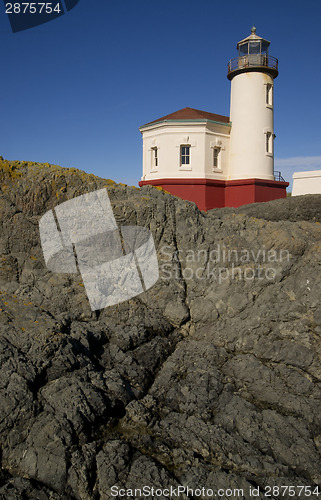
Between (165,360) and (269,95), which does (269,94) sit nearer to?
(269,95)

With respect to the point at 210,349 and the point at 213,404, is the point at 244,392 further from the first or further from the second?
the point at 210,349

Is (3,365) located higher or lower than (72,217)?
lower

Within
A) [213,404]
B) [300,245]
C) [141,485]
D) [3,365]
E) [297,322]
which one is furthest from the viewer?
[300,245]

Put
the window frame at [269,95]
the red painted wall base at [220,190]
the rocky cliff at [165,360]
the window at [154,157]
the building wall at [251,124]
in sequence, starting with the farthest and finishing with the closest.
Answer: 1. the window at [154,157]
2. the window frame at [269,95]
3. the building wall at [251,124]
4. the red painted wall base at [220,190]
5. the rocky cliff at [165,360]

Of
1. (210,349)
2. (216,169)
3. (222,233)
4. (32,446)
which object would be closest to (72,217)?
(222,233)

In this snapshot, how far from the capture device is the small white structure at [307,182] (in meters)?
22.0

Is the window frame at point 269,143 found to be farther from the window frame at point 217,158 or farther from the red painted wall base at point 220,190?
the window frame at point 217,158

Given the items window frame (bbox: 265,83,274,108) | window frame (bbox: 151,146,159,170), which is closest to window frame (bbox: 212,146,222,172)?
window frame (bbox: 151,146,159,170)

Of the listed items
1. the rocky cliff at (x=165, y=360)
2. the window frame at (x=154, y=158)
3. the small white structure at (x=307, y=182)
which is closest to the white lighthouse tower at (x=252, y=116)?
the small white structure at (x=307, y=182)

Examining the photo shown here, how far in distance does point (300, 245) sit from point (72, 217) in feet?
13.1

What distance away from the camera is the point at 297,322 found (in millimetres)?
5949

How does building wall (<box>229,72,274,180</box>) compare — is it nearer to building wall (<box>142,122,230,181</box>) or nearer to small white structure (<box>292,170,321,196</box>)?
building wall (<box>142,122,230,181</box>)

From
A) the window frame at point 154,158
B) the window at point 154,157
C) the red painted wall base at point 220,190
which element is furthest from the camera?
the window at point 154,157

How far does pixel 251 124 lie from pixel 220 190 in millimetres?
3945
